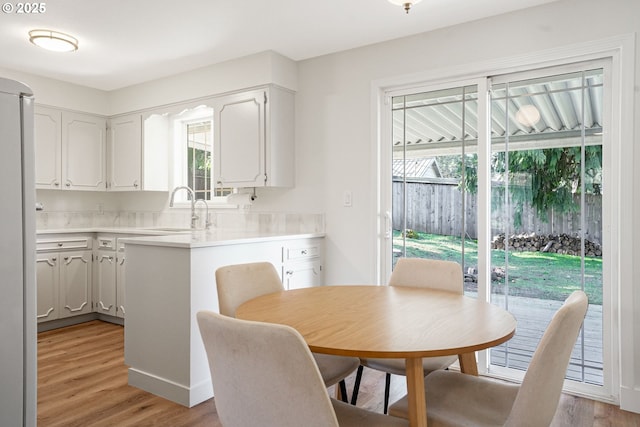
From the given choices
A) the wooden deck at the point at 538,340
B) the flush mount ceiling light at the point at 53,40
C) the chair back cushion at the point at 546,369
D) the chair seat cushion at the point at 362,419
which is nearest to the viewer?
the chair back cushion at the point at 546,369

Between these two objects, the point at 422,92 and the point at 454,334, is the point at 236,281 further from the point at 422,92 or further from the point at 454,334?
the point at 422,92

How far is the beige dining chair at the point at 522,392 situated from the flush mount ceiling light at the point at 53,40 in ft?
11.3

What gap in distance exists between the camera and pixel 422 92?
125 inches

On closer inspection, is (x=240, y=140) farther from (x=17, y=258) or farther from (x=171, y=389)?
(x=17, y=258)

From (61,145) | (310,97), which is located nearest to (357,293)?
(310,97)

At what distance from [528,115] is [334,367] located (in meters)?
2.11

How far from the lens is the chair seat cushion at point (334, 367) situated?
177cm

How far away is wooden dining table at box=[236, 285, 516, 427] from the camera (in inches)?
47.2

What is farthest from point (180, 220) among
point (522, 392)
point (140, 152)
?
point (522, 392)

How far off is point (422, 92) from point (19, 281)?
2.74m

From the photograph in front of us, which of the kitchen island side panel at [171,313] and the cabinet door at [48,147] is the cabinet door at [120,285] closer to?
the cabinet door at [48,147]

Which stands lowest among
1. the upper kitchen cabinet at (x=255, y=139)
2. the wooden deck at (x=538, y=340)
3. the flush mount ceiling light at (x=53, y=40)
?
the wooden deck at (x=538, y=340)

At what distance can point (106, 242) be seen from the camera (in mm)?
4160

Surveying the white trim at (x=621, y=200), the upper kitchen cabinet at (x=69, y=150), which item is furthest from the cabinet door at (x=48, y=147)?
the white trim at (x=621, y=200)
